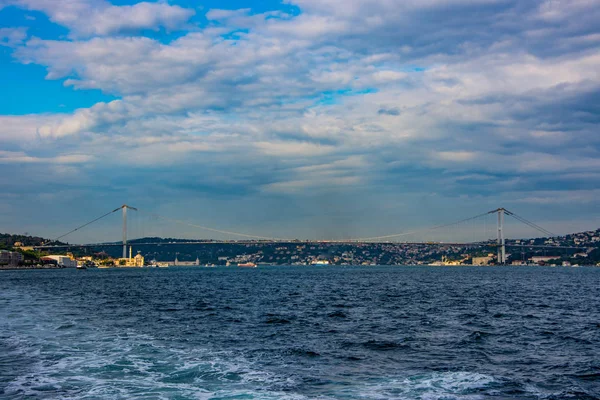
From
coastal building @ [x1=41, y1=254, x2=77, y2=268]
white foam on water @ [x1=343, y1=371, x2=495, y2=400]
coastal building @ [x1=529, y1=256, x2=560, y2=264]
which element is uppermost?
coastal building @ [x1=41, y1=254, x2=77, y2=268]

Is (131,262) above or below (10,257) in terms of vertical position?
below

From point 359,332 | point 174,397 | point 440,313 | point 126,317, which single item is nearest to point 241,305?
point 126,317

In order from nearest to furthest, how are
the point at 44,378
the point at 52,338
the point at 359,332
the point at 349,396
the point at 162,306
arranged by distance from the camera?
the point at 349,396 < the point at 44,378 < the point at 52,338 < the point at 359,332 < the point at 162,306

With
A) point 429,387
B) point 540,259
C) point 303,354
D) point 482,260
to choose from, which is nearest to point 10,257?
point 482,260

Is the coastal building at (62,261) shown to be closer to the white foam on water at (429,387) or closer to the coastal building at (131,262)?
the coastal building at (131,262)

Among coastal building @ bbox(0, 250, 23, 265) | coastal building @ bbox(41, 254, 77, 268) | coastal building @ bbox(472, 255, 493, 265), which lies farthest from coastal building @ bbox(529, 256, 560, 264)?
coastal building @ bbox(0, 250, 23, 265)

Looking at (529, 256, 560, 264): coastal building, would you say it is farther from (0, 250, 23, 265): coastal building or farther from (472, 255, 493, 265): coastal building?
(0, 250, 23, 265): coastal building

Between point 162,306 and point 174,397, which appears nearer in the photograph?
point 174,397

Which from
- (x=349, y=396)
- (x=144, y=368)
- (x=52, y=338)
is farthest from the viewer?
(x=52, y=338)

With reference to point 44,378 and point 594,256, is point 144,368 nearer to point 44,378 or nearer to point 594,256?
Result: point 44,378

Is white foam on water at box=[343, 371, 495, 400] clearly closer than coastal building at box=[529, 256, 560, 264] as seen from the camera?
Yes

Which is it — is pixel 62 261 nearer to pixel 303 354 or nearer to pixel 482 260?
pixel 482 260
